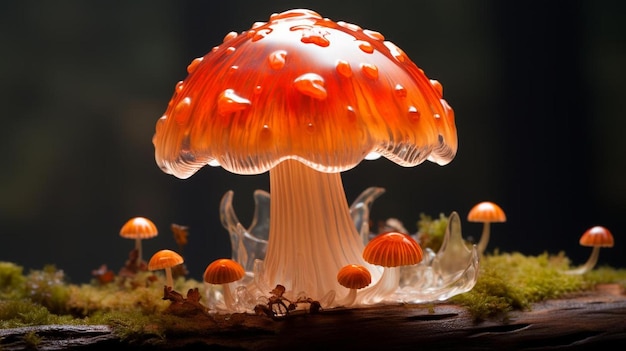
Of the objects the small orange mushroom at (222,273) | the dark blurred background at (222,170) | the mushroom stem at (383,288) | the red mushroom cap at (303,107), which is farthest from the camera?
the dark blurred background at (222,170)

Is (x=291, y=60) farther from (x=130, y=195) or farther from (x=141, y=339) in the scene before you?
(x=130, y=195)

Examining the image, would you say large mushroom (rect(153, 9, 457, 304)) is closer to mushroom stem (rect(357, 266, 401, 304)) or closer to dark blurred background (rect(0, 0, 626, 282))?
mushroom stem (rect(357, 266, 401, 304))

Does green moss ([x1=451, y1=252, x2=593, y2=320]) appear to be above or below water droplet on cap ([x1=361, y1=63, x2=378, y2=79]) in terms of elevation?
below

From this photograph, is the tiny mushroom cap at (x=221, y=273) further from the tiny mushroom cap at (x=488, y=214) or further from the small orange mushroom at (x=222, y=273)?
the tiny mushroom cap at (x=488, y=214)

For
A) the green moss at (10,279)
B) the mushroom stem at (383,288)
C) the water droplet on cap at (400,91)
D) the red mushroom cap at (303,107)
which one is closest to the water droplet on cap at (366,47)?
the red mushroom cap at (303,107)

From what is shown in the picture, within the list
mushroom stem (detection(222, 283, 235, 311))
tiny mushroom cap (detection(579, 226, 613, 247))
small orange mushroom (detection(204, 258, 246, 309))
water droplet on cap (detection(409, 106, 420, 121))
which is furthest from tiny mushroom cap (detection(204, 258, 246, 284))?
tiny mushroom cap (detection(579, 226, 613, 247))
